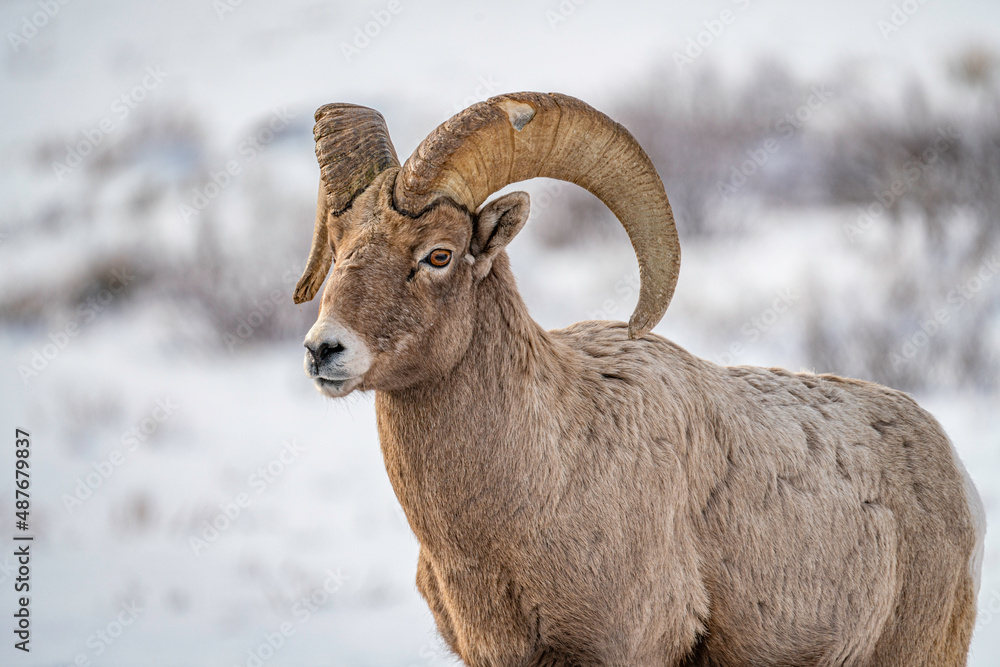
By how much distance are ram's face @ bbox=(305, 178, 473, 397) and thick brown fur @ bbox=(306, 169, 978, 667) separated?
0.01 m

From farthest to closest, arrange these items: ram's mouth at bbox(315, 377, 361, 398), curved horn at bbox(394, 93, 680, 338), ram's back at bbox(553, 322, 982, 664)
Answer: ram's back at bbox(553, 322, 982, 664) → curved horn at bbox(394, 93, 680, 338) → ram's mouth at bbox(315, 377, 361, 398)

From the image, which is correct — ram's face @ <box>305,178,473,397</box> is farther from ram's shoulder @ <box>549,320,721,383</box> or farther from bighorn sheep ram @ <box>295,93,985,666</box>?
ram's shoulder @ <box>549,320,721,383</box>

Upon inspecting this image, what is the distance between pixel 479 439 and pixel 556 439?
40 centimetres

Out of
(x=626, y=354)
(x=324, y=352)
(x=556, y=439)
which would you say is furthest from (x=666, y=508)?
(x=324, y=352)

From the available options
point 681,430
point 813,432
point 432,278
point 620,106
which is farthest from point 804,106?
point 432,278

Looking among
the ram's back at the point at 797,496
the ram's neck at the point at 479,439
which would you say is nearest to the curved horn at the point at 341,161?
the ram's neck at the point at 479,439

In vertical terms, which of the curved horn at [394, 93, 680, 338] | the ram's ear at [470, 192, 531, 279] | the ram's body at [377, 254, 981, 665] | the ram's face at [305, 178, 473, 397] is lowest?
the ram's body at [377, 254, 981, 665]

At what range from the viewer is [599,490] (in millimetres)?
4406

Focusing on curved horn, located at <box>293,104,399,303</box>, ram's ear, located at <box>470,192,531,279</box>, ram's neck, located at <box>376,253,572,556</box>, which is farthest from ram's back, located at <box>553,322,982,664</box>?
curved horn, located at <box>293,104,399,303</box>

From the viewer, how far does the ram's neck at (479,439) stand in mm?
4301

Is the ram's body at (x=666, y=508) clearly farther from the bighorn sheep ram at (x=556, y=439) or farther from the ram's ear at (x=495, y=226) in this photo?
the ram's ear at (x=495, y=226)

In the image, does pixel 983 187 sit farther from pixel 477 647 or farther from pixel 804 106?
pixel 477 647

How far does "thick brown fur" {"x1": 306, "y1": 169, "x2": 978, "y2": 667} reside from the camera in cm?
422

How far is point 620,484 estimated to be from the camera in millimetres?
4453
